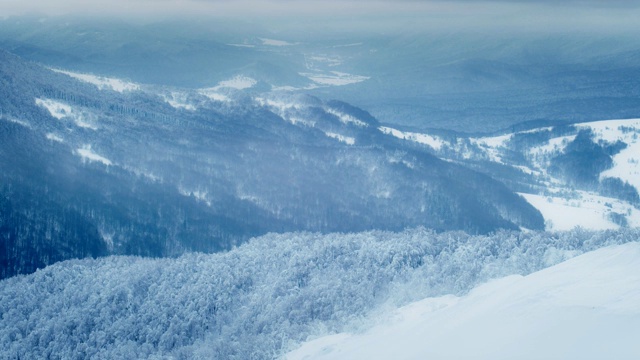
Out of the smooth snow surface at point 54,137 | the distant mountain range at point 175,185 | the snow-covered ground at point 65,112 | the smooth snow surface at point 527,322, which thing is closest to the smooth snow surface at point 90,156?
the distant mountain range at point 175,185

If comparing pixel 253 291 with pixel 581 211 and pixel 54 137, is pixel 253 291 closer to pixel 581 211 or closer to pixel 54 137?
pixel 54 137

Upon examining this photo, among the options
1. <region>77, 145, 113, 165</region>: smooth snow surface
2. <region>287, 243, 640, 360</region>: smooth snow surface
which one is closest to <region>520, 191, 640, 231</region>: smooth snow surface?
<region>77, 145, 113, 165</region>: smooth snow surface

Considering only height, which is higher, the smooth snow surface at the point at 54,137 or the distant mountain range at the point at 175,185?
the smooth snow surface at the point at 54,137

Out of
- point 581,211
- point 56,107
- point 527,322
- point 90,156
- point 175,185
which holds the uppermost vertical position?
point 527,322

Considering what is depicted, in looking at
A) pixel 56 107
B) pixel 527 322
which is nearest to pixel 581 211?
pixel 56 107

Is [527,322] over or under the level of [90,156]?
over

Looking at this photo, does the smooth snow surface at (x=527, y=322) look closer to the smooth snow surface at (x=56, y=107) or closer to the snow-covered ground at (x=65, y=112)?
the snow-covered ground at (x=65, y=112)

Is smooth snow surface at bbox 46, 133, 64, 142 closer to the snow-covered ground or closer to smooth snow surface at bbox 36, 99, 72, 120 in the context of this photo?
the snow-covered ground
